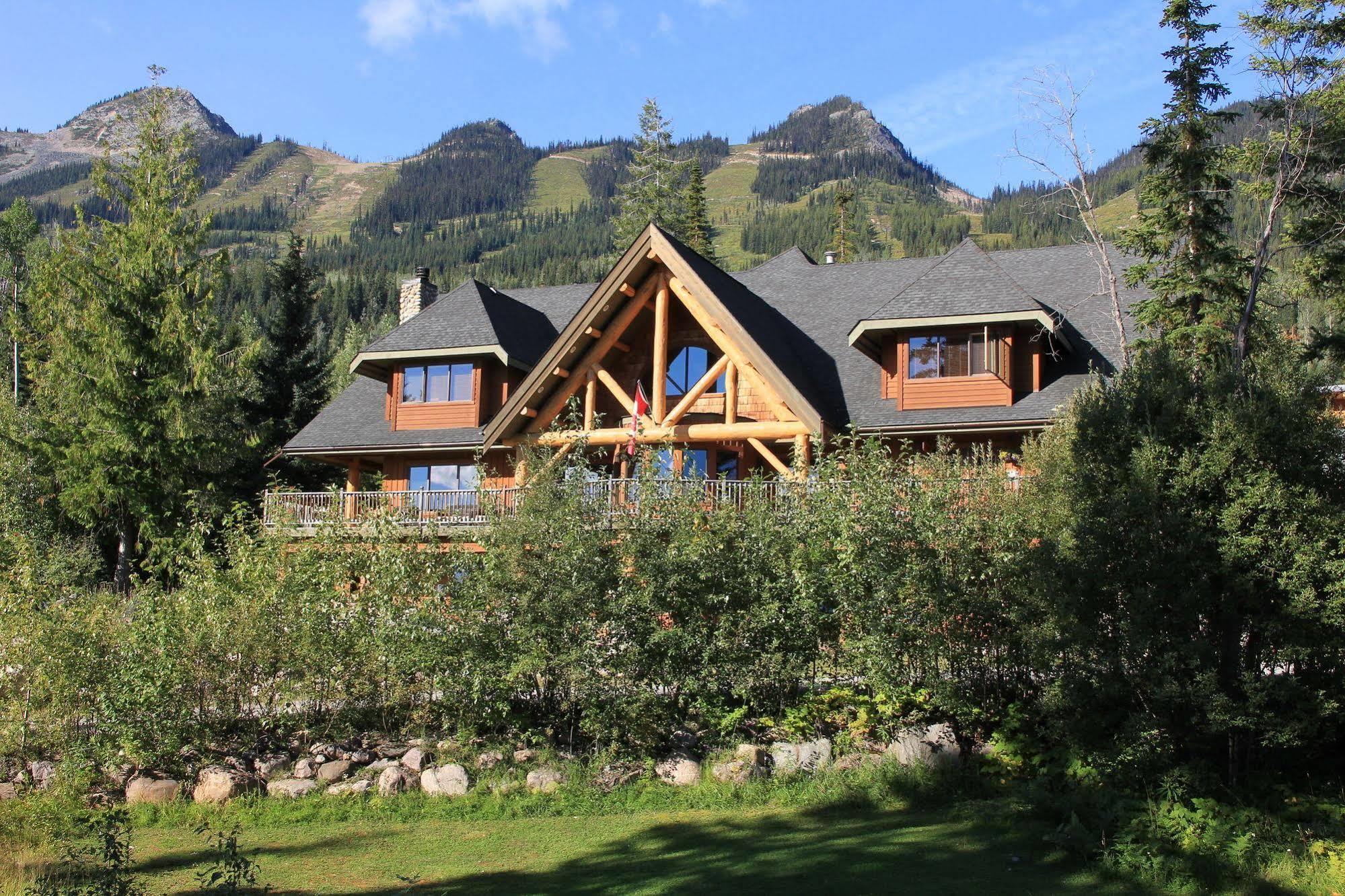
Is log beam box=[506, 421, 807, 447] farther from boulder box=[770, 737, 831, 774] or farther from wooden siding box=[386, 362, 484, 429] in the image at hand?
boulder box=[770, 737, 831, 774]

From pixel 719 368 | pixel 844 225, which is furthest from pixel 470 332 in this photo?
pixel 844 225

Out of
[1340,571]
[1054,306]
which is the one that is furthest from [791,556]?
[1054,306]

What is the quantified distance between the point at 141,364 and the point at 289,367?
923 cm

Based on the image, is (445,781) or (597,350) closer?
(445,781)

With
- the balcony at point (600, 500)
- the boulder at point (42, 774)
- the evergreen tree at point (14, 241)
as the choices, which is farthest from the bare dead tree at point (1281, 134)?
the evergreen tree at point (14, 241)

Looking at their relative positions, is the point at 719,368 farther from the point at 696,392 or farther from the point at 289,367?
the point at 289,367

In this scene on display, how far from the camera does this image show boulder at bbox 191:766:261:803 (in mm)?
13320

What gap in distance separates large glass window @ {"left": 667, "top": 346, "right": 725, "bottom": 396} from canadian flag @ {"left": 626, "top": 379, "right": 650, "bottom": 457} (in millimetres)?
2193

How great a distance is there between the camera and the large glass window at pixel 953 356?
23.3 meters

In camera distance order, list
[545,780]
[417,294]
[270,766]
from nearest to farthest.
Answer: [545,780], [270,766], [417,294]

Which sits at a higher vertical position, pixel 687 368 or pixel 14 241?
pixel 14 241

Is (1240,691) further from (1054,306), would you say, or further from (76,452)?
(76,452)

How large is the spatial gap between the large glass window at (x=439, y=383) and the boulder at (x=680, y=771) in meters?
16.6

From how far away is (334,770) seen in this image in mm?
13656
